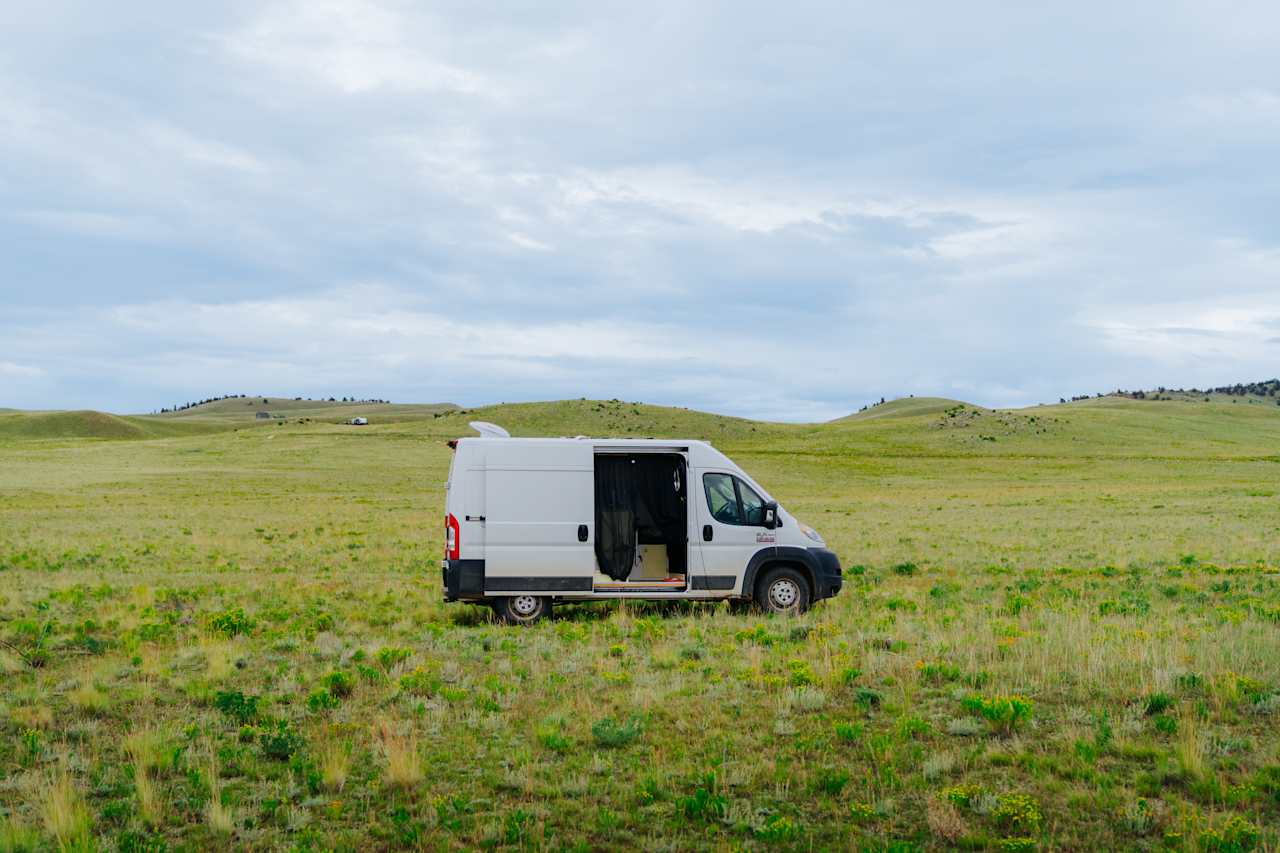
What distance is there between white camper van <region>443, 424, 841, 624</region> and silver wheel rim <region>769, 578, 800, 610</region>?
0.05 feet

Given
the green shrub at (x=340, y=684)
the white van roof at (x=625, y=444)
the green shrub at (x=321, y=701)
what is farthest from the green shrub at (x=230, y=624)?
the green shrub at (x=321, y=701)

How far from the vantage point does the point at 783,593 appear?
1562 centimetres

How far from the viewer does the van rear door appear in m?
14.8

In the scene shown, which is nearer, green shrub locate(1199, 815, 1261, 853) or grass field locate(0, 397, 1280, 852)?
green shrub locate(1199, 815, 1261, 853)

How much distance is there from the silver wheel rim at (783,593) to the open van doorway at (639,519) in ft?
4.94

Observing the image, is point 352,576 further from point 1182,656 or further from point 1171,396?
point 1171,396

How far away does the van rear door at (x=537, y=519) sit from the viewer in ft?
48.5

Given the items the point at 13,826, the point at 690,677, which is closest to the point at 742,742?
the point at 690,677

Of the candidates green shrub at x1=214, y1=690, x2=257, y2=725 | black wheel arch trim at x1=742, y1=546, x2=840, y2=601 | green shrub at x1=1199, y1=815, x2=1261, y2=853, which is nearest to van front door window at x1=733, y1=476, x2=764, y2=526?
black wheel arch trim at x1=742, y1=546, x2=840, y2=601

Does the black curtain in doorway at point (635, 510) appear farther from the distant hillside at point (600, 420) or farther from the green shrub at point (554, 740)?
the distant hillside at point (600, 420)

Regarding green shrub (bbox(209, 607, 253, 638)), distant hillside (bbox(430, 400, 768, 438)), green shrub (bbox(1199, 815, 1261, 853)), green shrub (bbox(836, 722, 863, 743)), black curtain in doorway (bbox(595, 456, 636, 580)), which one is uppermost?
distant hillside (bbox(430, 400, 768, 438))

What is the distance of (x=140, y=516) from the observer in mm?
36219

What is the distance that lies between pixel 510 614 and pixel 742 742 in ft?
24.5

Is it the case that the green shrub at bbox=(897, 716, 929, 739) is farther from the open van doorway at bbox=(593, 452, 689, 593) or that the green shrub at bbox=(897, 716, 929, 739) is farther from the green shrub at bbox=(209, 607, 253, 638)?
the green shrub at bbox=(209, 607, 253, 638)
